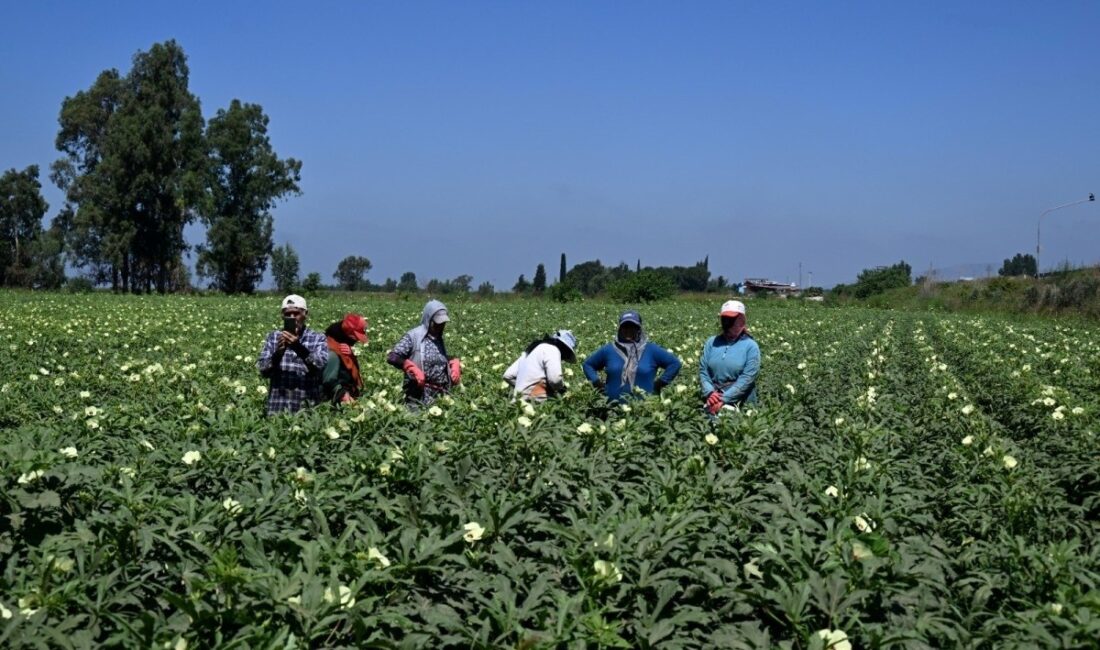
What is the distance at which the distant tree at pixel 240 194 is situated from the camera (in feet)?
221

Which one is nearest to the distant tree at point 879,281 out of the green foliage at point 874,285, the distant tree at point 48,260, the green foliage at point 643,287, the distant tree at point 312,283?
the green foliage at point 874,285

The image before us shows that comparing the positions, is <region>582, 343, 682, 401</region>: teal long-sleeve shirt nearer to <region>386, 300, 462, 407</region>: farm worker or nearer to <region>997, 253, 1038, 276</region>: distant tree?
<region>386, 300, 462, 407</region>: farm worker

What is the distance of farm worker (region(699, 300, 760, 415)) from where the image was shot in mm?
7723

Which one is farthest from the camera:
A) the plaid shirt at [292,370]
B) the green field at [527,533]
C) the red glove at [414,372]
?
the red glove at [414,372]

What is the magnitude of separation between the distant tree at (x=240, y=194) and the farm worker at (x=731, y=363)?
63.0 m

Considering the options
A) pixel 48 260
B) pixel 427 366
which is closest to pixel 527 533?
pixel 427 366

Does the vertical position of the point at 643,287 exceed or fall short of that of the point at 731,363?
it exceeds it

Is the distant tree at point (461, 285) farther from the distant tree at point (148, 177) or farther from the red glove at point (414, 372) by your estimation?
the red glove at point (414, 372)

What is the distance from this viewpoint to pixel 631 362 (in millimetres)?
8219

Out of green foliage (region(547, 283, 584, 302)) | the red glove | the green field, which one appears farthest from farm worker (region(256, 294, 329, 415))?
green foliage (region(547, 283, 584, 302))

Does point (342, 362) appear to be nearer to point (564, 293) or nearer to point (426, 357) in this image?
point (426, 357)

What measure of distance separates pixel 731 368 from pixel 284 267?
226 feet

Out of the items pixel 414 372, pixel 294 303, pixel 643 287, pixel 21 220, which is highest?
pixel 21 220

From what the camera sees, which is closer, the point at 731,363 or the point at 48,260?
the point at 731,363
